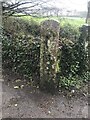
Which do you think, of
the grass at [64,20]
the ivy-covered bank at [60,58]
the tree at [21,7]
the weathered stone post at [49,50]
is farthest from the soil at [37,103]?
the tree at [21,7]

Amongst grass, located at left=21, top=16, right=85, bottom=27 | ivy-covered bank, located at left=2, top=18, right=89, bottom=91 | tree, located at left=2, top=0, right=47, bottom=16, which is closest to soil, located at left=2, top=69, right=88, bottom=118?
ivy-covered bank, located at left=2, top=18, right=89, bottom=91

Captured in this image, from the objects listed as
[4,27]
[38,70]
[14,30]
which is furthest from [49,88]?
[4,27]

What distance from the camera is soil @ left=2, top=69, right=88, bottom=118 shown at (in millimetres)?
4633

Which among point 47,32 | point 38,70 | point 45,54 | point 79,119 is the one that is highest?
point 47,32

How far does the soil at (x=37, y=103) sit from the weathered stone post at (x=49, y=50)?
0.44m

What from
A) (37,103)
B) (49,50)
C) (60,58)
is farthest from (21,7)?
(37,103)

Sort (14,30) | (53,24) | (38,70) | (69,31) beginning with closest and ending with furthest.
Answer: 1. (53,24)
2. (38,70)
3. (69,31)
4. (14,30)

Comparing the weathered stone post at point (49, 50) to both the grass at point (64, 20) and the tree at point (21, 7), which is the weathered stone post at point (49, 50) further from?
the tree at point (21, 7)

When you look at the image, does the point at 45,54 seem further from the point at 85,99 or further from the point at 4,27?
the point at 4,27

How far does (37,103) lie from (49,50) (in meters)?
1.25

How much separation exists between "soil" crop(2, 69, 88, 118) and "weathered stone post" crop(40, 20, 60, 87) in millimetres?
435

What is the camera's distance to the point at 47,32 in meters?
5.25

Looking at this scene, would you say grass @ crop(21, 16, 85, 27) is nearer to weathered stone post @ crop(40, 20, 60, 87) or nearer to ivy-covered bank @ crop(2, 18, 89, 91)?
ivy-covered bank @ crop(2, 18, 89, 91)

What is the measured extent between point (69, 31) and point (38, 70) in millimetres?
1635
